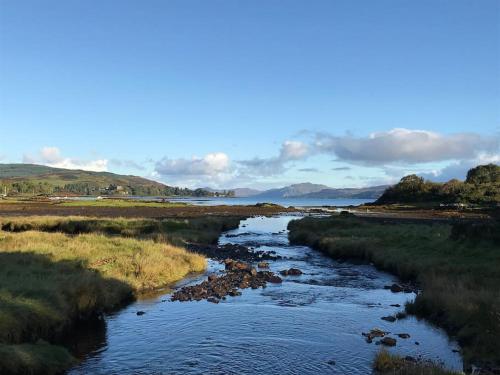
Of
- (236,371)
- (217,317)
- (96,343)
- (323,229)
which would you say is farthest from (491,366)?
(323,229)

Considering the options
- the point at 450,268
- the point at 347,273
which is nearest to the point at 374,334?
the point at 450,268

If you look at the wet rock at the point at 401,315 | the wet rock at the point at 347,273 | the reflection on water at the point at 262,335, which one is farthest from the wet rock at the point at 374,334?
the wet rock at the point at 347,273

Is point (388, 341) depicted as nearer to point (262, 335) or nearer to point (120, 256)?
point (262, 335)

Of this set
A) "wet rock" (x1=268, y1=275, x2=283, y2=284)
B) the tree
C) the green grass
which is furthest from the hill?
the green grass

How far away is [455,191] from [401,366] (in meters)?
166

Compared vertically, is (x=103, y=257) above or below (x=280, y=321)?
above

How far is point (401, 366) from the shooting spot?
52.6 feet

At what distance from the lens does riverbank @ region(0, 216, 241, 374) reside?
661 inches

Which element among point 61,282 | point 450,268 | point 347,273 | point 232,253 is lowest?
point 347,273

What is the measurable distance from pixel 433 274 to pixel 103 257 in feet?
75.5

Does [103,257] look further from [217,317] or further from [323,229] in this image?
[323,229]

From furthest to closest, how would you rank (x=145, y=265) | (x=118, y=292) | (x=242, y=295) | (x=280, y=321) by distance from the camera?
(x=145, y=265)
(x=242, y=295)
(x=118, y=292)
(x=280, y=321)

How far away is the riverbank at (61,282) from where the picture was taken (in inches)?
661

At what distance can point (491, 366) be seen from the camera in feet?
54.6
